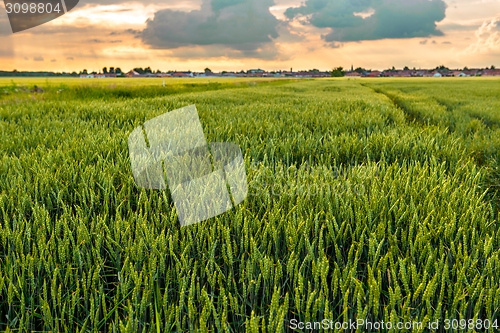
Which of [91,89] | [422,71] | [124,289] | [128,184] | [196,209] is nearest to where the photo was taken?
[124,289]

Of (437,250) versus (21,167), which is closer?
(437,250)

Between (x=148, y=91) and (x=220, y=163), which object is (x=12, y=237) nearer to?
(x=220, y=163)

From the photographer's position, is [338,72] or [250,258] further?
[338,72]

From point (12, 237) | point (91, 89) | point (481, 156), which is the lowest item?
point (481, 156)

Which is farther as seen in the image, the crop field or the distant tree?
the distant tree

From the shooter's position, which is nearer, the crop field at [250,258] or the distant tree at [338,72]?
the crop field at [250,258]

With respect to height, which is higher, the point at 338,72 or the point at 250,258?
the point at 338,72

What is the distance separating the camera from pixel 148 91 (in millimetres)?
17250

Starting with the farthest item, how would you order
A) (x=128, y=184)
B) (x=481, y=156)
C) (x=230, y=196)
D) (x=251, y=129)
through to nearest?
1. (x=481, y=156)
2. (x=251, y=129)
3. (x=128, y=184)
4. (x=230, y=196)

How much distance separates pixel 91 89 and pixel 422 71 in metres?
100

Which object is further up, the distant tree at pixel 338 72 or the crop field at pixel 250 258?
the distant tree at pixel 338 72

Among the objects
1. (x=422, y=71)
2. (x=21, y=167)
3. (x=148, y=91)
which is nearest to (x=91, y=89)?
(x=148, y=91)

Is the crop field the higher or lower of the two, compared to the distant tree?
lower

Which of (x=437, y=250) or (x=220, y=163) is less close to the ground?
(x=220, y=163)
